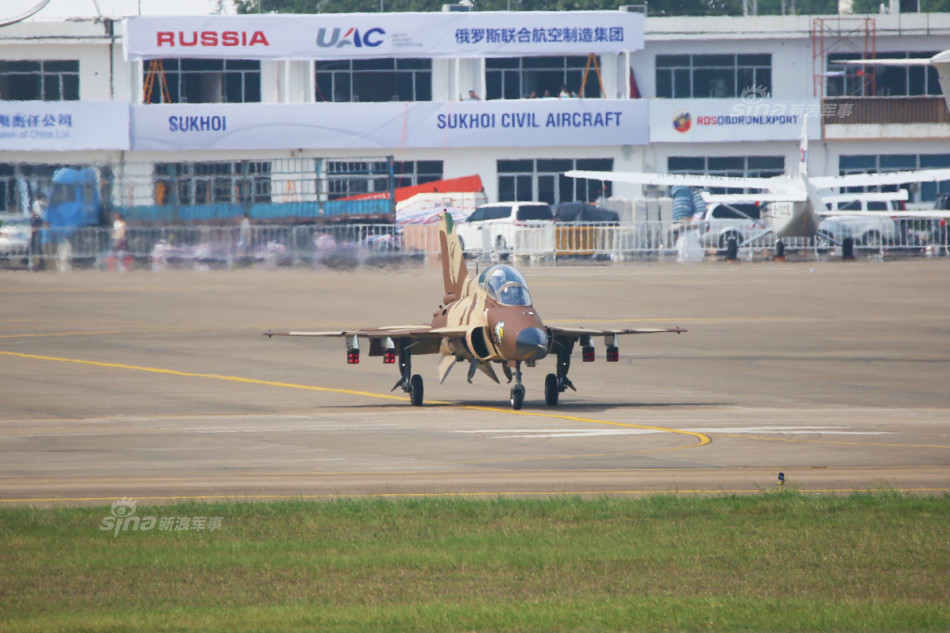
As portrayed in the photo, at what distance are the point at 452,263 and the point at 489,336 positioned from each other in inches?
128

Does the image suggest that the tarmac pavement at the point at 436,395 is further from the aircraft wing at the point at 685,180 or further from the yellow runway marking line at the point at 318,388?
the aircraft wing at the point at 685,180

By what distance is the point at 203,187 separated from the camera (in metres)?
56.9

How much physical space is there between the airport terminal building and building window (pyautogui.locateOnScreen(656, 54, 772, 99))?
0.34 feet

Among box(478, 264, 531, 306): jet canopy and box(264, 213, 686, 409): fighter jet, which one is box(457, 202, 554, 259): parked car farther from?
box(478, 264, 531, 306): jet canopy

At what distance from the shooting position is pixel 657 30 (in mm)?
73812

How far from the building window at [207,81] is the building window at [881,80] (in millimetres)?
33148

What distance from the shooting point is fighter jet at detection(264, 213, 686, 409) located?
73.7 ft

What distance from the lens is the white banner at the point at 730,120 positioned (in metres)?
71.4

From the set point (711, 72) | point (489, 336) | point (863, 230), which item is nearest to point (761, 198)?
point (863, 230)

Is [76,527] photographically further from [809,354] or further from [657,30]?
[657,30]

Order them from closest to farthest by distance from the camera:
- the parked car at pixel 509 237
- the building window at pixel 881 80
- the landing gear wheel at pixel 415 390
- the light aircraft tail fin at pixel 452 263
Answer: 1. the landing gear wheel at pixel 415 390
2. the light aircraft tail fin at pixel 452 263
3. the parked car at pixel 509 237
4. the building window at pixel 881 80

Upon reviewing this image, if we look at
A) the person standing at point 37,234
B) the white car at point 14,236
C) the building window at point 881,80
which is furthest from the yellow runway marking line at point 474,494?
the building window at point 881,80

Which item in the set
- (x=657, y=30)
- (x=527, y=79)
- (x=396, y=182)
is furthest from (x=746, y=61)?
(x=396, y=182)

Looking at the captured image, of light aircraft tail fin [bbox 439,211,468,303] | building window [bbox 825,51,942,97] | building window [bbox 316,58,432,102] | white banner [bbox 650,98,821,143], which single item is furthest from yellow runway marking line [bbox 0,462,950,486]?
building window [bbox 825,51,942,97]
